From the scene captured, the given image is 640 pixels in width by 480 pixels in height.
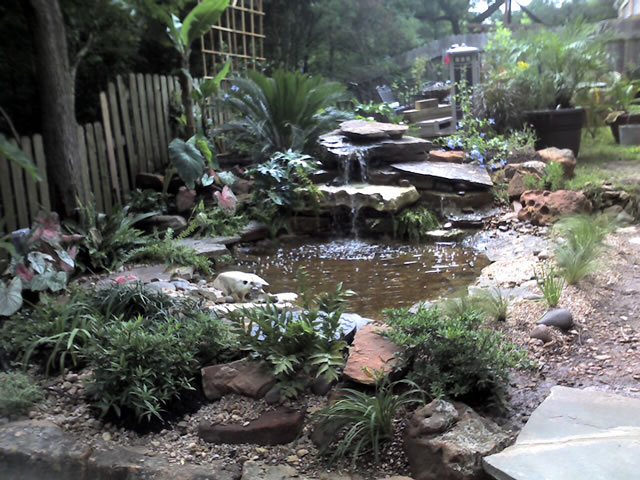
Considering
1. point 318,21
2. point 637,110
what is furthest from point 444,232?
point 318,21

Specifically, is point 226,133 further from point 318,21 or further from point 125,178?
point 318,21

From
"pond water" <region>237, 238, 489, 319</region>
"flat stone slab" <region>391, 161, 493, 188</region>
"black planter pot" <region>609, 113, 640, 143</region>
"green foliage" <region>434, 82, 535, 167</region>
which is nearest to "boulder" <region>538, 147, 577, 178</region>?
"green foliage" <region>434, 82, 535, 167</region>

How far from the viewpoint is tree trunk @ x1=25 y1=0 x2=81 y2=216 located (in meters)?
4.44

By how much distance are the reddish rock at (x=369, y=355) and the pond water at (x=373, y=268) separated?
3.95ft

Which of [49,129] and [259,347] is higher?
[49,129]

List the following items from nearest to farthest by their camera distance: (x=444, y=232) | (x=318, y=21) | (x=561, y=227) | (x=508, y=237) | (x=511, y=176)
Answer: (x=561, y=227)
(x=508, y=237)
(x=444, y=232)
(x=511, y=176)
(x=318, y=21)

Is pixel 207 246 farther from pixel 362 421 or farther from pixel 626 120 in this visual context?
pixel 626 120

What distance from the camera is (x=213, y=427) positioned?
223cm

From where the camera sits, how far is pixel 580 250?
3.40 m

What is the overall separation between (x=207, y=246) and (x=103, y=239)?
94 centimetres

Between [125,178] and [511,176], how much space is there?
14.2 ft

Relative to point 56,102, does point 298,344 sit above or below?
below

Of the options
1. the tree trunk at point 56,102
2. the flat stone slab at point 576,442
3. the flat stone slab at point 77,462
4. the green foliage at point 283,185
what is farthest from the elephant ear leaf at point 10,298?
the green foliage at point 283,185

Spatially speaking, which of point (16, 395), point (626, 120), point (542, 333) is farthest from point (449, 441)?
point (626, 120)
